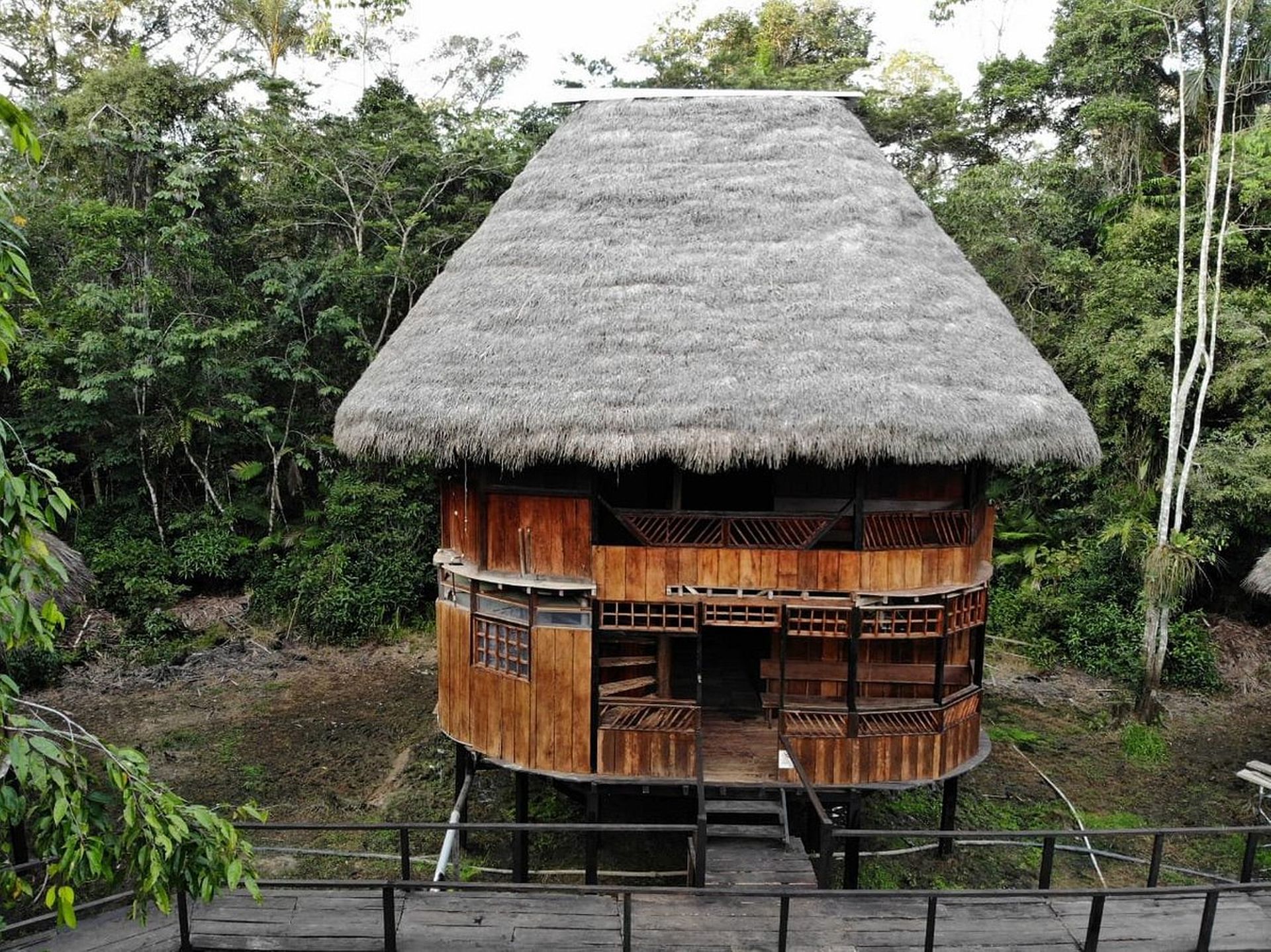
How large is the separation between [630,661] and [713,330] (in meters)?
4.18

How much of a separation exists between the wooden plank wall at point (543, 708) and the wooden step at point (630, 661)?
25.1 inches

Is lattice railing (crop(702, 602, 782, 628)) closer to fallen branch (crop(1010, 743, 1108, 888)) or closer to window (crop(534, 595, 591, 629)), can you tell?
window (crop(534, 595, 591, 629))

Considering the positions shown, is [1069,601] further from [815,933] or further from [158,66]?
[158,66]

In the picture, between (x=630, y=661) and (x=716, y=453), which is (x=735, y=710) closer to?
(x=630, y=661)

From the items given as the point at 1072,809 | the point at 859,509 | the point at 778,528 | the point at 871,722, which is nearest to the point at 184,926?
the point at 778,528

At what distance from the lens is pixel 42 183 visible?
18.5 m

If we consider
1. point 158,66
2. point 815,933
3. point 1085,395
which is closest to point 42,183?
point 158,66

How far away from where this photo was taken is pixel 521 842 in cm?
919

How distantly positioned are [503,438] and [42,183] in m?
17.2

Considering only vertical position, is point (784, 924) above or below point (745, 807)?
above

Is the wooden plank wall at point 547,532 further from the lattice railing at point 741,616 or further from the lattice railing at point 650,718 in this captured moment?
the lattice railing at point 650,718

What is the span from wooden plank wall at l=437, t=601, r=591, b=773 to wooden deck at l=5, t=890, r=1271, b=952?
1.65m

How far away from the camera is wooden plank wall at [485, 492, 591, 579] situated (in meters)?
9.04

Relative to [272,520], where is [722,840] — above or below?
below
